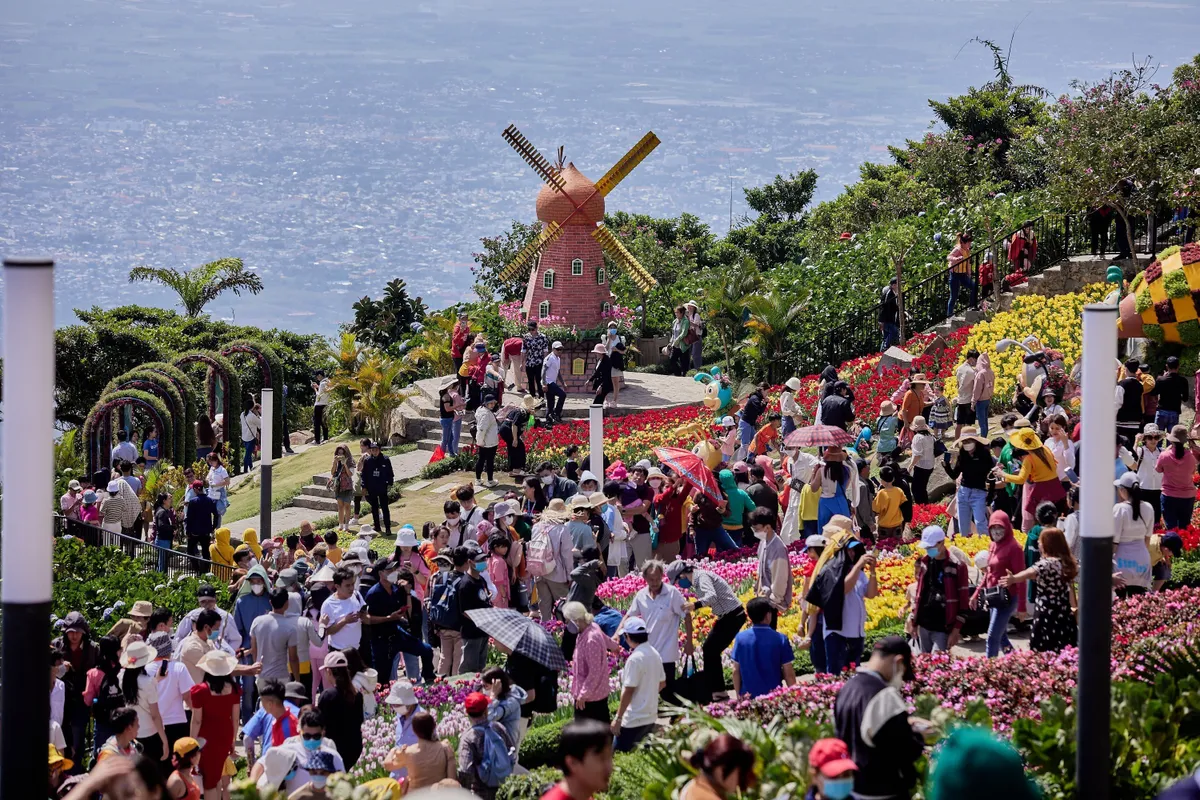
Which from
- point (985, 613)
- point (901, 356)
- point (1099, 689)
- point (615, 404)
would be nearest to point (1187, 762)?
point (1099, 689)

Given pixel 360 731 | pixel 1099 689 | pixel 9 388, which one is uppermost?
pixel 9 388

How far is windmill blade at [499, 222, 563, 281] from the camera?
33156mm

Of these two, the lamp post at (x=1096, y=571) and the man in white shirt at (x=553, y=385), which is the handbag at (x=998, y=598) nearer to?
the lamp post at (x=1096, y=571)

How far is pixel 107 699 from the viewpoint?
11.7 metres

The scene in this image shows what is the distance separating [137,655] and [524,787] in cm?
332

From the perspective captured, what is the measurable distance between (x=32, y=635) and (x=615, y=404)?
22.3 metres

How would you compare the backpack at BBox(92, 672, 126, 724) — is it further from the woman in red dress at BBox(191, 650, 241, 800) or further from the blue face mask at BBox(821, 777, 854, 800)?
the blue face mask at BBox(821, 777, 854, 800)

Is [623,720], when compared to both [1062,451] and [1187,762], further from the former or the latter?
[1062,451]

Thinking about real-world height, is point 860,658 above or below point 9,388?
below

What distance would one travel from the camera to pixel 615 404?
28672mm

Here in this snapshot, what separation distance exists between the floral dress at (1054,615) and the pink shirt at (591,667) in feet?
11.0

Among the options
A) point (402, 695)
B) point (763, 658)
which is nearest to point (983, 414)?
point (763, 658)

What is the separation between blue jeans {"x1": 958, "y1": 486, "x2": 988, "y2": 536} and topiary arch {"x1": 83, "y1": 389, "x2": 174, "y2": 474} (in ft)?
59.2

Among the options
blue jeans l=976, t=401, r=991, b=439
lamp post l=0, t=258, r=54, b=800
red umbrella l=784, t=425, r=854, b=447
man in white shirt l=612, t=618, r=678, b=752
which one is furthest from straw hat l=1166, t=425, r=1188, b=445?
lamp post l=0, t=258, r=54, b=800
